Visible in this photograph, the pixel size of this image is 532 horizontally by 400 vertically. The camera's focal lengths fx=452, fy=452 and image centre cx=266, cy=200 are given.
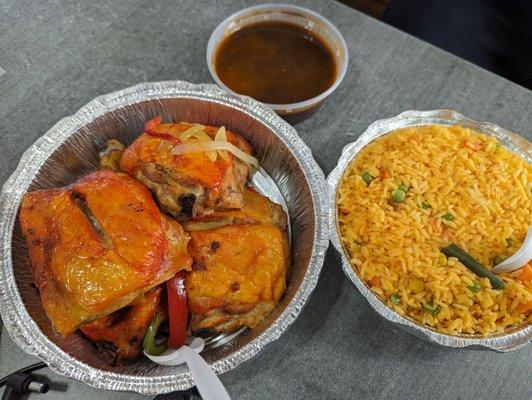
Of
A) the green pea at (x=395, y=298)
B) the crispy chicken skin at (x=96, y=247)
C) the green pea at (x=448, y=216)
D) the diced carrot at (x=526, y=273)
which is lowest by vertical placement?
the green pea at (x=395, y=298)

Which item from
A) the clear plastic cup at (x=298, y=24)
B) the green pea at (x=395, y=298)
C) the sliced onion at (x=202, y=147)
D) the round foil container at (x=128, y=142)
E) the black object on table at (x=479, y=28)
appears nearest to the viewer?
the round foil container at (x=128, y=142)

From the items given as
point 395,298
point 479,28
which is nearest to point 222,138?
point 395,298

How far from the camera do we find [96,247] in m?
1.24

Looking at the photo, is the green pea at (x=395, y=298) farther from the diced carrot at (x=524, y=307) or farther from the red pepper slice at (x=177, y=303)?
the red pepper slice at (x=177, y=303)

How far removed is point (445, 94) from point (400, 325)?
1.26 metres

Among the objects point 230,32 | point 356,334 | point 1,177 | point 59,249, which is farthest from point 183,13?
point 356,334

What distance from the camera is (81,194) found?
4.41ft

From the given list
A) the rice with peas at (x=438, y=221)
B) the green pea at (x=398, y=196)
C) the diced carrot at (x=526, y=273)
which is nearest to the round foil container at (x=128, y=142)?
the rice with peas at (x=438, y=221)

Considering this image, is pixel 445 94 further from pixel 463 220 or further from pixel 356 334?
pixel 356 334

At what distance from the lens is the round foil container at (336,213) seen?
147 cm

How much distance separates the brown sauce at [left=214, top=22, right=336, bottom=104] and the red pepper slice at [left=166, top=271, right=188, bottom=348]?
0.94m

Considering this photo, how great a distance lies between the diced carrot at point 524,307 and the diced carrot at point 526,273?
9cm

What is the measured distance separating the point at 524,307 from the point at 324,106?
1174mm

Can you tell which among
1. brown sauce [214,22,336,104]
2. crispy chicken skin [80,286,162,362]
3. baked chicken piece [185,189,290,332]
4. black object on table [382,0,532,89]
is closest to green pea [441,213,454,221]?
baked chicken piece [185,189,290,332]
